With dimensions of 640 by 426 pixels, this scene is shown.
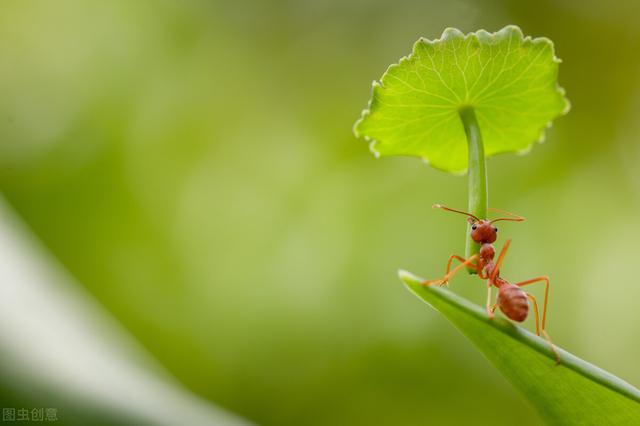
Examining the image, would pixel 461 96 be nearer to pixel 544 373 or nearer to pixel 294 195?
pixel 544 373

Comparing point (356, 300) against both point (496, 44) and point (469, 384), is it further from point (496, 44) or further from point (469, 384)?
point (496, 44)

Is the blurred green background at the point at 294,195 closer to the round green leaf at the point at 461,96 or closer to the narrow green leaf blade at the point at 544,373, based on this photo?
the round green leaf at the point at 461,96

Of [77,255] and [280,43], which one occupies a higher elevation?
[280,43]

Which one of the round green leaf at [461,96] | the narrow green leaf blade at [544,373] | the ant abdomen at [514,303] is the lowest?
the narrow green leaf blade at [544,373]

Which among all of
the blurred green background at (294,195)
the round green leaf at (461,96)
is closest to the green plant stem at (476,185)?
the round green leaf at (461,96)

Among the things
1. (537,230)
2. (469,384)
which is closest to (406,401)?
(469,384)

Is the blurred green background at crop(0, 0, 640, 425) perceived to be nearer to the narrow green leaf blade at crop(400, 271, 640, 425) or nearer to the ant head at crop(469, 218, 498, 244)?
the ant head at crop(469, 218, 498, 244)
